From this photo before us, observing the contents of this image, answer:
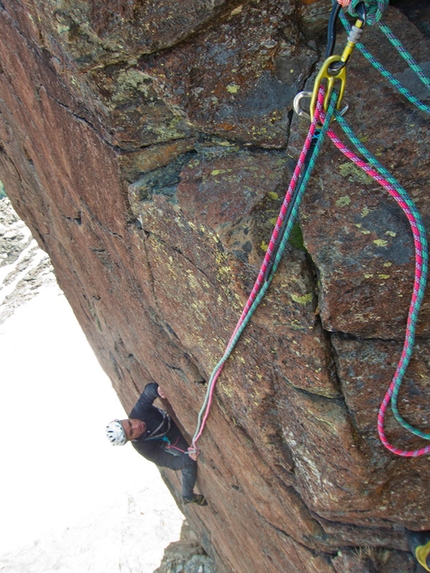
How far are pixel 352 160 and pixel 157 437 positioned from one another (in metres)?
5.21

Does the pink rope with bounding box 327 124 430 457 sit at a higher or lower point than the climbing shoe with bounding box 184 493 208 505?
higher

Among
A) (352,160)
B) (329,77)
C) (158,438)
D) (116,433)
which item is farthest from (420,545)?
(158,438)

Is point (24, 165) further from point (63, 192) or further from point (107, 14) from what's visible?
point (107, 14)

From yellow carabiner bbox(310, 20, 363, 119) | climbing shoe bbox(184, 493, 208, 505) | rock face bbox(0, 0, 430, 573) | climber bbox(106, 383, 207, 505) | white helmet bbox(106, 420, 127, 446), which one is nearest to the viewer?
yellow carabiner bbox(310, 20, 363, 119)

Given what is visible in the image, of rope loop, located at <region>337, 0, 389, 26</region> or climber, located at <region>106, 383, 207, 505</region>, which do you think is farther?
climber, located at <region>106, 383, 207, 505</region>

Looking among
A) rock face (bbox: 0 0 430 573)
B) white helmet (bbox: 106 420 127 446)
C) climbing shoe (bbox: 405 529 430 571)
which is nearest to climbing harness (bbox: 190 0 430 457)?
rock face (bbox: 0 0 430 573)

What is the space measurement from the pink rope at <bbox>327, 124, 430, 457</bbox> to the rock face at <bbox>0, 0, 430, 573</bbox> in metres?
0.09

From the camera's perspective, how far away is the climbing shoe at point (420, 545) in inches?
119

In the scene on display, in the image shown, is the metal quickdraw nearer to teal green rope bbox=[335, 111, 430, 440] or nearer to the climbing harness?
the climbing harness

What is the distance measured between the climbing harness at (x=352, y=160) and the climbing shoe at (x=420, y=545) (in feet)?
3.03

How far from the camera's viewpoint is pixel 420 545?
312cm

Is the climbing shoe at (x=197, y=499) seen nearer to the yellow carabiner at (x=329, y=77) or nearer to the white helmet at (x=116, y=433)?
the white helmet at (x=116, y=433)

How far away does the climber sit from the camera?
19.1 feet

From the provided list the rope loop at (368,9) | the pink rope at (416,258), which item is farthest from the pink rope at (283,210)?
the rope loop at (368,9)
